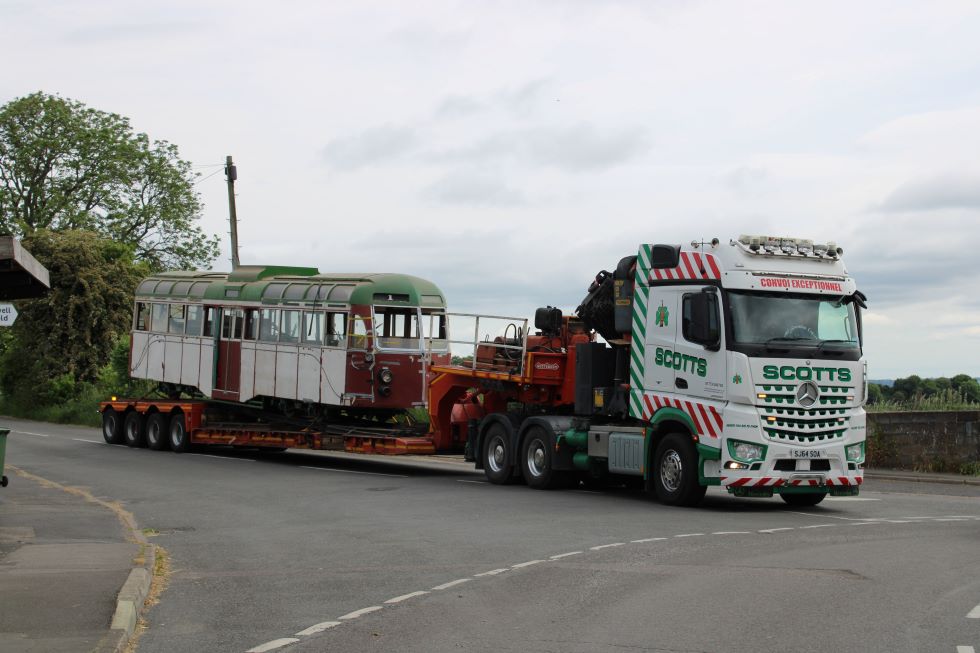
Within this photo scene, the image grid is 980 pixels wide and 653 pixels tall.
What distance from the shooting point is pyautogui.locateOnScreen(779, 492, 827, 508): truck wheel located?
730 inches

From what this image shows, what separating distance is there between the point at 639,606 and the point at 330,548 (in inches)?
189

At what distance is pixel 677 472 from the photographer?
1777 cm

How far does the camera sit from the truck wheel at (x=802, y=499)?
18.5m

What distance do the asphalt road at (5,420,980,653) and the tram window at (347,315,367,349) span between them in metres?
4.10

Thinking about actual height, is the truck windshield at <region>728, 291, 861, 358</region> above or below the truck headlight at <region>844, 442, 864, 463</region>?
above

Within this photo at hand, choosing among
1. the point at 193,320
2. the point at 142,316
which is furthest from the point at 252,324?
the point at 142,316

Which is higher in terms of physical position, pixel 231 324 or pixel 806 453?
pixel 231 324

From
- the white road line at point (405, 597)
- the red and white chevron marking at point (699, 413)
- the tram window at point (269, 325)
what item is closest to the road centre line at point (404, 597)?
the white road line at point (405, 597)

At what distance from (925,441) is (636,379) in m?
8.94

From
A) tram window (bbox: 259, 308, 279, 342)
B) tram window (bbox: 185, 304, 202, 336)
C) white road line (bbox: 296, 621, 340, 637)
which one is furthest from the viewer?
tram window (bbox: 185, 304, 202, 336)

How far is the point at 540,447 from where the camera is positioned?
20.5 metres

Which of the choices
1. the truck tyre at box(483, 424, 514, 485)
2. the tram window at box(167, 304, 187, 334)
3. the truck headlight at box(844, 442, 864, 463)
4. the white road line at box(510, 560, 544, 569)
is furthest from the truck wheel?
the tram window at box(167, 304, 187, 334)

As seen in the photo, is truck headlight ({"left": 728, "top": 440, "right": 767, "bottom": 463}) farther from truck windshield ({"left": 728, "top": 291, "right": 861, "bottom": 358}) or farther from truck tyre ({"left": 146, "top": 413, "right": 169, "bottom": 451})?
truck tyre ({"left": 146, "top": 413, "right": 169, "bottom": 451})

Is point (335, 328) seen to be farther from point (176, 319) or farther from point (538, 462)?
point (176, 319)
